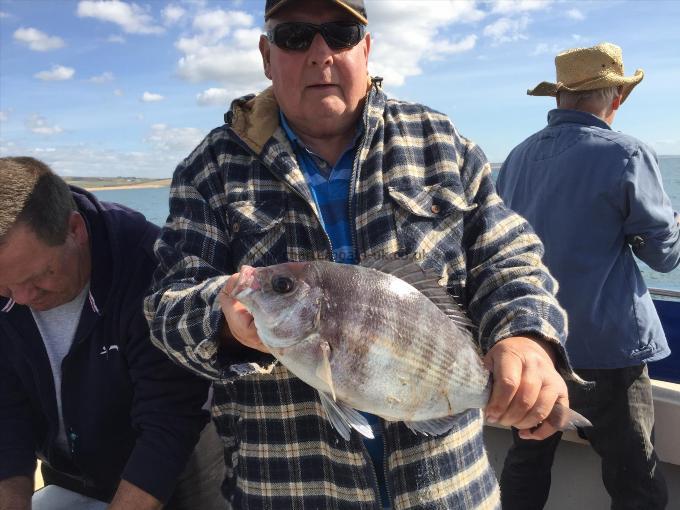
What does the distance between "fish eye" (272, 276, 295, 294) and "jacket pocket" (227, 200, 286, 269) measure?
40 centimetres

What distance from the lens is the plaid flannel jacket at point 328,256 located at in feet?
7.04

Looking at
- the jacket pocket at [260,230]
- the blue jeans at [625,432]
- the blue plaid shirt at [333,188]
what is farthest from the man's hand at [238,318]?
the blue jeans at [625,432]

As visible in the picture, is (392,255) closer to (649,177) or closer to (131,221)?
(131,221)

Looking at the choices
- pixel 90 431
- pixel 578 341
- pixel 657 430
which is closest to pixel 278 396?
pixel 90 431

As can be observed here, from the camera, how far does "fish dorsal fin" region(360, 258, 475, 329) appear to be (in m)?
1.96

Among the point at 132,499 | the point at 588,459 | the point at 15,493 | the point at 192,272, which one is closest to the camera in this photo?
the point at 192,272

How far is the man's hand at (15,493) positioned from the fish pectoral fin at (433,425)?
7.37ft

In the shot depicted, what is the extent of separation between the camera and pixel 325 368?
1.73 metres

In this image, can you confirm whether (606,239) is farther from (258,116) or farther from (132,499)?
(132,499)

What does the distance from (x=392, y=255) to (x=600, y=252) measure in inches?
76.9

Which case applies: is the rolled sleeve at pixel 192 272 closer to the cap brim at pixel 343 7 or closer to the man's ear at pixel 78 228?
the cap brim at pixel 343 7

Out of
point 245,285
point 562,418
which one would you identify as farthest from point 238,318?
point 562,418

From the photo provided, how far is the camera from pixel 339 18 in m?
2.30

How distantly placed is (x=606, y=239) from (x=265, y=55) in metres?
2.32
